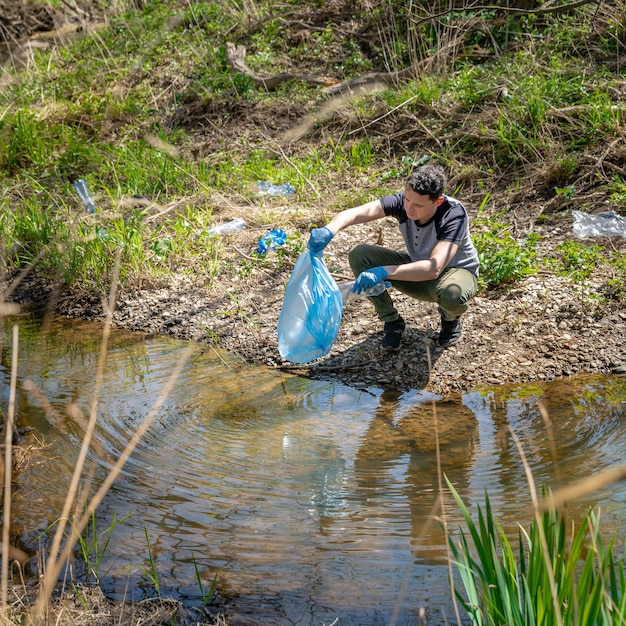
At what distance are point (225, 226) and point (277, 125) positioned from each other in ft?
7.18

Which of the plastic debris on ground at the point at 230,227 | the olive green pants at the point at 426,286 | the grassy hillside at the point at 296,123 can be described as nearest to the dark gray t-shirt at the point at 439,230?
the olive green pants at the point at 426,286

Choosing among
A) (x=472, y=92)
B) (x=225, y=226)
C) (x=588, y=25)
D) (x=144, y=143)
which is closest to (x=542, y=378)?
(x=225, y=226)

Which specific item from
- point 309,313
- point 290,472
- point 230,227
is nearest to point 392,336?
point 309,313

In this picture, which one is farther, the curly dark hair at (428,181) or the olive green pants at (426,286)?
the olive green pants at (426,286)

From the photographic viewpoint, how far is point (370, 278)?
12.8 ft

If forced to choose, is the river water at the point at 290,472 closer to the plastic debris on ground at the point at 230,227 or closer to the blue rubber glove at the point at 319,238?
the blue rubber glove at the point at 319,238

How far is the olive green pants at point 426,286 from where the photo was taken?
4.18m

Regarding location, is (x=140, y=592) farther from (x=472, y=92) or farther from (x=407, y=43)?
(x=407, y=43)

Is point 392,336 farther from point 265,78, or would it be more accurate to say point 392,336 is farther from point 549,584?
point 265,78

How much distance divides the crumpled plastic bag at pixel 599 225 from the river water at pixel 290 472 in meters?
1.53

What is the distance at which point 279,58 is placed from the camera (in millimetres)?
8867

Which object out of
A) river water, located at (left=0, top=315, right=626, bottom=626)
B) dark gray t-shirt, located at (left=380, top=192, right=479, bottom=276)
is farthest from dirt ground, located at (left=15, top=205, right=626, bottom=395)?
dark gray t-shirt, located at (left=380, top=192, right=479, bottom=276)

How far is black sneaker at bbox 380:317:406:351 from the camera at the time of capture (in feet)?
14.6

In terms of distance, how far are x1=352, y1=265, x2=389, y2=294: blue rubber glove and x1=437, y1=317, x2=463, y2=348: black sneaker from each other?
67cm
